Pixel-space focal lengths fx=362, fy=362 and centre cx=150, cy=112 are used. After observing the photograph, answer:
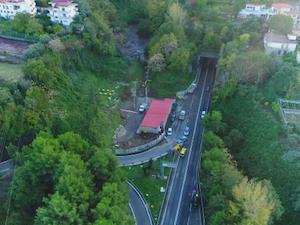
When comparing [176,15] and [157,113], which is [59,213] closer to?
[157,113]

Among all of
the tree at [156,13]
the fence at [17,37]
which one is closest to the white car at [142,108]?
the fence at [17,37]

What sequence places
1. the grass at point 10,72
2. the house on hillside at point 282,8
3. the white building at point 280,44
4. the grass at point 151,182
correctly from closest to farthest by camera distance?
the grass at point 151,182 < the grass at point 10,72 < the white building at point 280,44 < the house on hillside at point 282,8

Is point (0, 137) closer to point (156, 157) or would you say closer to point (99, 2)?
point (156, 157)

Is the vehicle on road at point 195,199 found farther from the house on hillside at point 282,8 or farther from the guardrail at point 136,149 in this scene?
the house on hillside at point 282,8

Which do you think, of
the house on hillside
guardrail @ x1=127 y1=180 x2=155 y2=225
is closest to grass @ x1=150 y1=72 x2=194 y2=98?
guardrail @ x1=127 y1=180 x2=155 y2=225

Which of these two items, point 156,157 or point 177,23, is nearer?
point 156,157

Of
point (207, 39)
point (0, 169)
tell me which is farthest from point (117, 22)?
point (0, 169)

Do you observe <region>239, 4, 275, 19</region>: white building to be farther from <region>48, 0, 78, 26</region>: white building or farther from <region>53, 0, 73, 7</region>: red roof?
<region>53, 0, 73, 7</region>: red roof
